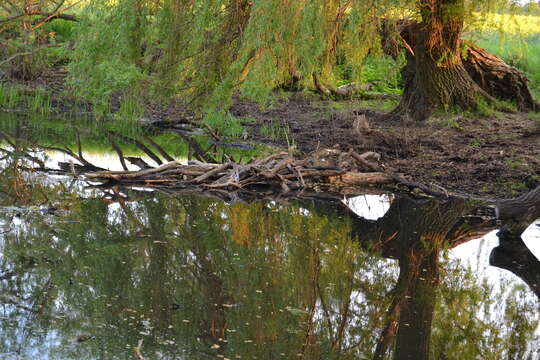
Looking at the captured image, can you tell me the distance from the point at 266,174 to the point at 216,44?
2.64 meters

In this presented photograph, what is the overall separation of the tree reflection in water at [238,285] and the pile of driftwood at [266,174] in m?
0.52

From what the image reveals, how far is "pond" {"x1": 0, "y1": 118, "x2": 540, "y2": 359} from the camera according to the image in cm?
395

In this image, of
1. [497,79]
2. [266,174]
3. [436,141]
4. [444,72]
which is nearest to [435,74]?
[444,72]

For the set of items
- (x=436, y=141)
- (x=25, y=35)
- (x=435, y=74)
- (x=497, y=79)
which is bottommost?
(x=436, y=141)

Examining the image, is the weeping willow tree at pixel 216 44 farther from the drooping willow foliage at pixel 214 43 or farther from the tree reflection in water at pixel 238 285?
the tree reflection in water at pixel 238 285

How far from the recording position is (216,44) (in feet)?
31.7

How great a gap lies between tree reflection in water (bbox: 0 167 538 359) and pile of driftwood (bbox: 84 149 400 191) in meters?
0.52

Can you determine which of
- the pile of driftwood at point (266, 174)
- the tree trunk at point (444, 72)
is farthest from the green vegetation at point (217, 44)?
the pile of driftwood at point (266, 174)

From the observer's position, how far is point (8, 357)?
3.47 meters

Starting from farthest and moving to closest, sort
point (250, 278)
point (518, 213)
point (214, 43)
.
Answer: point (214, 43), point (518, 213), point (250, 278)

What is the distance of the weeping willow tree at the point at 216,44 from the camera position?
8.44m

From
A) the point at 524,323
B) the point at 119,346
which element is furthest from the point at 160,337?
the point at 524,323

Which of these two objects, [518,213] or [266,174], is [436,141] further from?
[518,213]

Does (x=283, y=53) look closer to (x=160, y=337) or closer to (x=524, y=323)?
(x=524, y=323)
